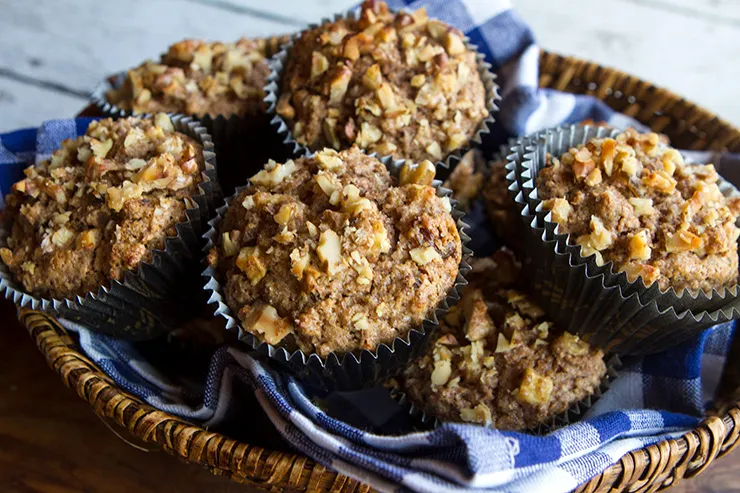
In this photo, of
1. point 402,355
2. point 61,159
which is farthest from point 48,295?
point 402,355

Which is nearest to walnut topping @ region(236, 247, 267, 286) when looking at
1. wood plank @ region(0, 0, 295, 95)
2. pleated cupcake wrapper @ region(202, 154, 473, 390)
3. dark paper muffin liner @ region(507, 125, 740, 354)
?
pleated cupcake wrapper @ region(202, 154, 473, 390)

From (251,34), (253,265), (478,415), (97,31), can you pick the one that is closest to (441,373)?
(478,415)

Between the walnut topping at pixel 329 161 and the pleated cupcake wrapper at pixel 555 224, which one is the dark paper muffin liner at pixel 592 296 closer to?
the pleated cupcake wrapper at pixel 555 224

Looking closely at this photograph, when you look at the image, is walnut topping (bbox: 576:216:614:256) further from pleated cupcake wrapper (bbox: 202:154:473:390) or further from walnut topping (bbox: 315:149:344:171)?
walnut topping (bbox: 315:149:344:171)

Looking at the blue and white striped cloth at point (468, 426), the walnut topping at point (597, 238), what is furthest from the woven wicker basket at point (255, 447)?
the walnut topping at point (597, 238)

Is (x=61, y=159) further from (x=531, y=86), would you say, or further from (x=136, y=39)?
(x=136, y=39)

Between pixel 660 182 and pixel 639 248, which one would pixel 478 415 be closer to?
pixel 639 248

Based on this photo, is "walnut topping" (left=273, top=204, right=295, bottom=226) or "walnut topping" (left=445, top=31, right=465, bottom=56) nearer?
"walnut topping" (left=273, top=204, right=295, bottom=226)
